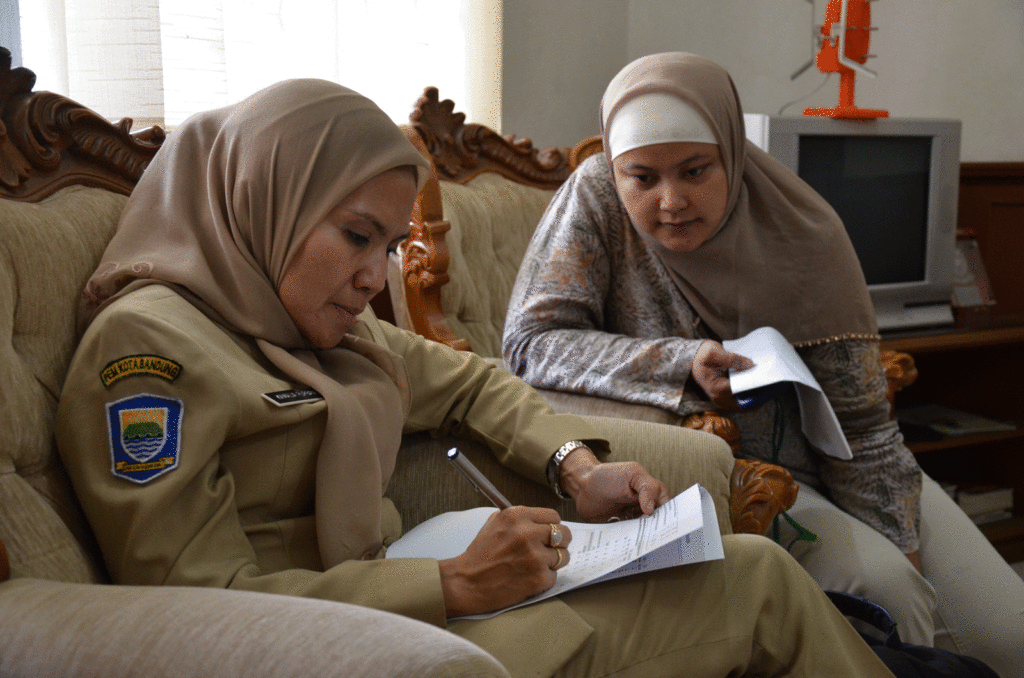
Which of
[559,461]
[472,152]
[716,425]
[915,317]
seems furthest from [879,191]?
[559,461]

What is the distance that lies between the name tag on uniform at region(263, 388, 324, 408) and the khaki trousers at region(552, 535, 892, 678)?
37 cm

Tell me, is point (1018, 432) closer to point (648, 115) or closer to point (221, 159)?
point (648, 115)

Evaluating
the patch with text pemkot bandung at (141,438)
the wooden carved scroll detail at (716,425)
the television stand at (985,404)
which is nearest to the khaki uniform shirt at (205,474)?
the patch with text pemkot bandung at (141,438)

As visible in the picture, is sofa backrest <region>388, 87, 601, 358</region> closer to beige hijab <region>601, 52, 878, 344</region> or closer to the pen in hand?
beige hijab <region>601, 52, 878, 344</region>

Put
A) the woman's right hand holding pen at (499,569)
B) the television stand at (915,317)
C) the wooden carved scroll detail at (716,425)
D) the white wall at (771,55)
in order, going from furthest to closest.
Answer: the white wall at (771,55) → the television stand at (915,317) → the wooden carved scroll detail at (716,425) → the woman's right hand holding pen at (499,569)

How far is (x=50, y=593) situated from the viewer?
0.75 m

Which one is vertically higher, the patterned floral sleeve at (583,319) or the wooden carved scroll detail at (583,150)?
the wooden carved scroll detail at (583,150)

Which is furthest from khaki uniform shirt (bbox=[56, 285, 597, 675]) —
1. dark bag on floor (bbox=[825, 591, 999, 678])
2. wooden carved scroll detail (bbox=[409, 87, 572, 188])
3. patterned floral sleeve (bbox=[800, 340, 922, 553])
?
wooden carved scroll detail (bbox=[409, 87, 572, 188])

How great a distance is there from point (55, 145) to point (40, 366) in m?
0.36

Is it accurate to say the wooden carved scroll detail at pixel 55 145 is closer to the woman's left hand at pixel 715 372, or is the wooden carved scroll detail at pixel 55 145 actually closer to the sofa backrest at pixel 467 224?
the sofa backrest at pixel 467 224

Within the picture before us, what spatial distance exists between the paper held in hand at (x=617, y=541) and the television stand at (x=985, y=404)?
192cm

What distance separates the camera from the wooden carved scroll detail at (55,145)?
1130 millimetres

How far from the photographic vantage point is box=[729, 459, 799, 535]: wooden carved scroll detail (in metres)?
1.33

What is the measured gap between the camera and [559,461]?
1.29 m
